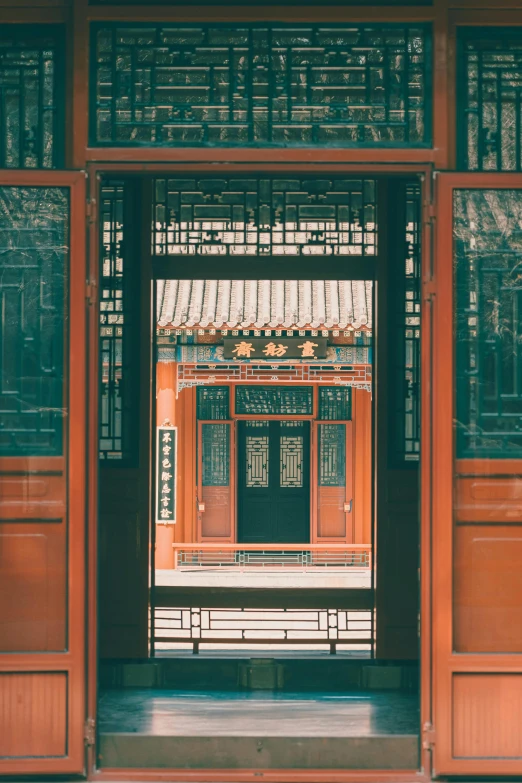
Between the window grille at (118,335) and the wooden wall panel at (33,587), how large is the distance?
151 centimetres

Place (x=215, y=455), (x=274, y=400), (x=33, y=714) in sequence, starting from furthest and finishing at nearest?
(x=215, y=455)
(x=274, y=400)
(x=33, y=714)

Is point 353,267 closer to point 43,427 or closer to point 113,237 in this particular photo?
Answer: point 113,237

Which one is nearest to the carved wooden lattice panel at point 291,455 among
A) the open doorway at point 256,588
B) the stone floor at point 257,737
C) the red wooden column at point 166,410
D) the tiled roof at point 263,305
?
the red wooden column at point 166,410

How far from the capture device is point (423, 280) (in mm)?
5047

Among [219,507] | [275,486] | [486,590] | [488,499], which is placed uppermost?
[488,499]

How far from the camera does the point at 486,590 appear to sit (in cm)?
504

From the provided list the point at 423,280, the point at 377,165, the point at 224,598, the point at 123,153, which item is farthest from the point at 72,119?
the point at 224,598

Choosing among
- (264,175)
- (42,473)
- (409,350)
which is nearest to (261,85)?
(264,175)

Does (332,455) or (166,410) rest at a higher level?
(166,410)

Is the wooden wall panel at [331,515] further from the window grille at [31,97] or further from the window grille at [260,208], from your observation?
the window grille at [31,97]

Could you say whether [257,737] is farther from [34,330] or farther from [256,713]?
[34,330]

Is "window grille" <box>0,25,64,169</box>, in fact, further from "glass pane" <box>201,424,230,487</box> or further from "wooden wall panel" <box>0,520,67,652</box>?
"glass pane" <box>201,424,230,487</box>

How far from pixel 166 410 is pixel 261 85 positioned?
404 inches

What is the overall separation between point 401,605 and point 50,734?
244 cm
